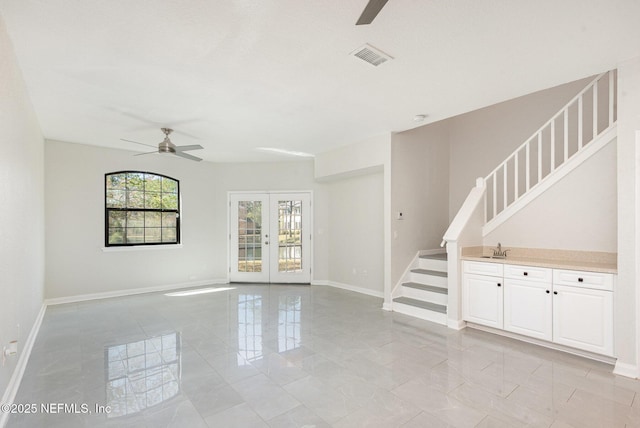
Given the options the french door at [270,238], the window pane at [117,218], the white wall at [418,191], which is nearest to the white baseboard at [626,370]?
the white wall at [418,191]

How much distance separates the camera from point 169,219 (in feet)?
21.9

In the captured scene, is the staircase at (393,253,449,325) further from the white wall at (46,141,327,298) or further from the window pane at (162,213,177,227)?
the window pane at (162,213,177,227)

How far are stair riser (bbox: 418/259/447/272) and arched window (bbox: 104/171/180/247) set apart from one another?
5.07 m

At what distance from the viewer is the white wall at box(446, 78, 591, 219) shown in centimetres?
488

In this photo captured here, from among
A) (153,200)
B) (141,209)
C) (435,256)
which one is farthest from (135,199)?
(435,256)

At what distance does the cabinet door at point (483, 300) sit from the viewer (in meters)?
3.75

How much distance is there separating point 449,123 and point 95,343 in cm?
663

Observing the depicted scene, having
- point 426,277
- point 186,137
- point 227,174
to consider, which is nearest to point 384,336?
point 426,277

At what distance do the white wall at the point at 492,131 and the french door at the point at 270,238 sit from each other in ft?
10.4

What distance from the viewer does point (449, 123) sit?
612 cm

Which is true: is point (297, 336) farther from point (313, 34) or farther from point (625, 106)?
point (625, 106)

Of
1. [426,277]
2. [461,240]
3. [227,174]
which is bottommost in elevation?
[426,277]

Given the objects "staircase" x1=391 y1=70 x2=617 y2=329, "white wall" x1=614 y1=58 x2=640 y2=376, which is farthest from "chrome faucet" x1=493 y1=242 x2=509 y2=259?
"white wall" x1=614 y1=58 x2=640 y2=376

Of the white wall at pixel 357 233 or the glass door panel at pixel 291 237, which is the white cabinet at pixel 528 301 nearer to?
the white wall at pixel 357 233
